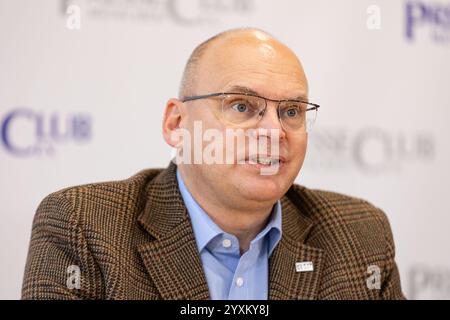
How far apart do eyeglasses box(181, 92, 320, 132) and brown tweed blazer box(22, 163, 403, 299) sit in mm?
301

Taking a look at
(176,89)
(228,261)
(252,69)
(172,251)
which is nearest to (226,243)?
(228,261)

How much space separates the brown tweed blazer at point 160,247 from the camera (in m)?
1.54

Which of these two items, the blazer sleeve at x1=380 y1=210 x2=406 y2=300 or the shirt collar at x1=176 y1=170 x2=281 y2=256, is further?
the blazer sleeve at x1=380 y1=210 x2=406 y2=300

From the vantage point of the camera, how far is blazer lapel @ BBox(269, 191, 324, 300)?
170cm

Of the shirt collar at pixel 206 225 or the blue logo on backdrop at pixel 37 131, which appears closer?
the shirt collar at pixel 206 225

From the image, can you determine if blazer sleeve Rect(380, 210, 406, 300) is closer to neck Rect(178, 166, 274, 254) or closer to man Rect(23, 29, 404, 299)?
man Rect(23, 29, 404, 299)

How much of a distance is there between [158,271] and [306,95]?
2.18 ft

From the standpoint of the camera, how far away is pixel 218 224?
5.78 ft

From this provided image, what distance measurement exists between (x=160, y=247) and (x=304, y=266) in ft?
1.47

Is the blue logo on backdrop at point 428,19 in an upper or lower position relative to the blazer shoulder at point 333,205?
upper

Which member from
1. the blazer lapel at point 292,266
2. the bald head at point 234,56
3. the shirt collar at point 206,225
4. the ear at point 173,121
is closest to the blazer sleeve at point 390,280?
the blazer lapel at point 292,266

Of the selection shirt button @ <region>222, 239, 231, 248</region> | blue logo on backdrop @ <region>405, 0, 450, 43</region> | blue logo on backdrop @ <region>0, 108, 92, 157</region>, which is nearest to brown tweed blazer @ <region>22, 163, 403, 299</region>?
shirt button @ <region>222, 239, 231, 248</region>

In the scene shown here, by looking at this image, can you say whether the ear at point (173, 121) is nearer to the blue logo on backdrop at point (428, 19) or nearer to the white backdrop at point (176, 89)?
the white backdrop at point (176, 89)

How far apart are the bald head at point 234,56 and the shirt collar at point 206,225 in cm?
32
